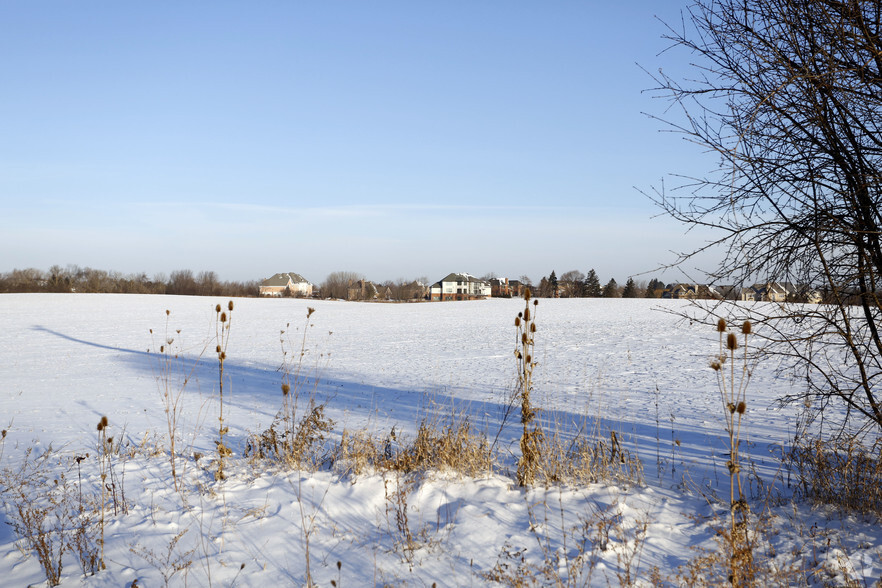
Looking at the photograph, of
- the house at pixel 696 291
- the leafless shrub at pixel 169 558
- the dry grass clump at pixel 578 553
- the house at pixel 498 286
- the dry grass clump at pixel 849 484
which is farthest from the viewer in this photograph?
the house at pixel 498 286

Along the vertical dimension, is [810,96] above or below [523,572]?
above

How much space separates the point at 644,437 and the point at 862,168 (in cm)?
473

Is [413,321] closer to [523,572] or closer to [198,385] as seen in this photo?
[198,385]

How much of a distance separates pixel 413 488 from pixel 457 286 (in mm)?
107034

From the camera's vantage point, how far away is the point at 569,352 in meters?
18.5

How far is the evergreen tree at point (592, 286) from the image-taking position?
2630 inches

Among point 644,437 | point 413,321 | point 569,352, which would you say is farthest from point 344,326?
point 644,437

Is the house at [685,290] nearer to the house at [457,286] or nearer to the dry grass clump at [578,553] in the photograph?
the dry grass clump at [578,553]

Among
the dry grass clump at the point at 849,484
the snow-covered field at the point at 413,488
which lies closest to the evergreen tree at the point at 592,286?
the snow-covered field at the point at 413,488

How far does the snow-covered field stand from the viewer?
129 inches

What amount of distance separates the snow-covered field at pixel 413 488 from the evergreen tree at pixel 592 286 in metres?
49.5

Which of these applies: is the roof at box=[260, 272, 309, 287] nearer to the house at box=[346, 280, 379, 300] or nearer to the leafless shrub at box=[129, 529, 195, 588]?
the house at box=[346, 280, 379, 300]

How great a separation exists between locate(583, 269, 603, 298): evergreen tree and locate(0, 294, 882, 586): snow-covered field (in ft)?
162

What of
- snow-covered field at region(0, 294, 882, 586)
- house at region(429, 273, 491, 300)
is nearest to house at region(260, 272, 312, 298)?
house at region(429, 273, 491, 300)
